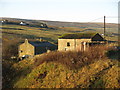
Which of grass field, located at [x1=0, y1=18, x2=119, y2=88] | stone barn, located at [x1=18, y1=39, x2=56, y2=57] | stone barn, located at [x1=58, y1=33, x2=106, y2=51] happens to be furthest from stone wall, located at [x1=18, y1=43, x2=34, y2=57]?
grass field, located at [x1=0, y1=18, x2=119, y2=88]

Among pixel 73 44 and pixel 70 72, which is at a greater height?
pixel 73 44

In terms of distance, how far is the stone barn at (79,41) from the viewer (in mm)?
34769

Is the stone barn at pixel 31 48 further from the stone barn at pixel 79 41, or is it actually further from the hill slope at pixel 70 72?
the hill slope at pixel 70 72

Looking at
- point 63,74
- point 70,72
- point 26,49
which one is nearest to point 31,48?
point 26,49

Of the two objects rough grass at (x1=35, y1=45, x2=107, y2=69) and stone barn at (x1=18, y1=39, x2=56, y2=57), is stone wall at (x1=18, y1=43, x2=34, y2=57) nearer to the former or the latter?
stone barn at (x1=18, y1=39, x2=56, y2=57)

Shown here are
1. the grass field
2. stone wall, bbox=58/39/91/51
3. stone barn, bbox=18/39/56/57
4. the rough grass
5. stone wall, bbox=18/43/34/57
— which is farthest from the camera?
stone wall, bbox=18/43/34/57

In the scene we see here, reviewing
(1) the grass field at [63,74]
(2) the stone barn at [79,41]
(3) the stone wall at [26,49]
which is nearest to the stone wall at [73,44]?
(2) the stone barn at [79,41]

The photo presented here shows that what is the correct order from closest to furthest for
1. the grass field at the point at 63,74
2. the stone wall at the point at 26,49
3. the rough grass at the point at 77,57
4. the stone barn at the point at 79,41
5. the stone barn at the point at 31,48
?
the grass field at the point at 63,74
the rough grass at the point at 77,57
the stone barn at the point at 79,41
the stone barn at the point at 31,48
the stone wall at the point at 26,49

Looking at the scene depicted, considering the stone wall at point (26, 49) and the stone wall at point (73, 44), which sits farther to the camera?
the stone wall at point (26, 49)

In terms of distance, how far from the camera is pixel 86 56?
30.2 metres

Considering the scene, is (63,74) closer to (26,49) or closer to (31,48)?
(31,48)

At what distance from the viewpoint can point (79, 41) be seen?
36.8 m

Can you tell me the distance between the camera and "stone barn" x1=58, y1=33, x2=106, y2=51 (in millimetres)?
34769

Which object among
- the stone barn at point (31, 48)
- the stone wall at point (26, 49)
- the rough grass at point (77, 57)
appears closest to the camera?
the rough grass at point (77, 57)
